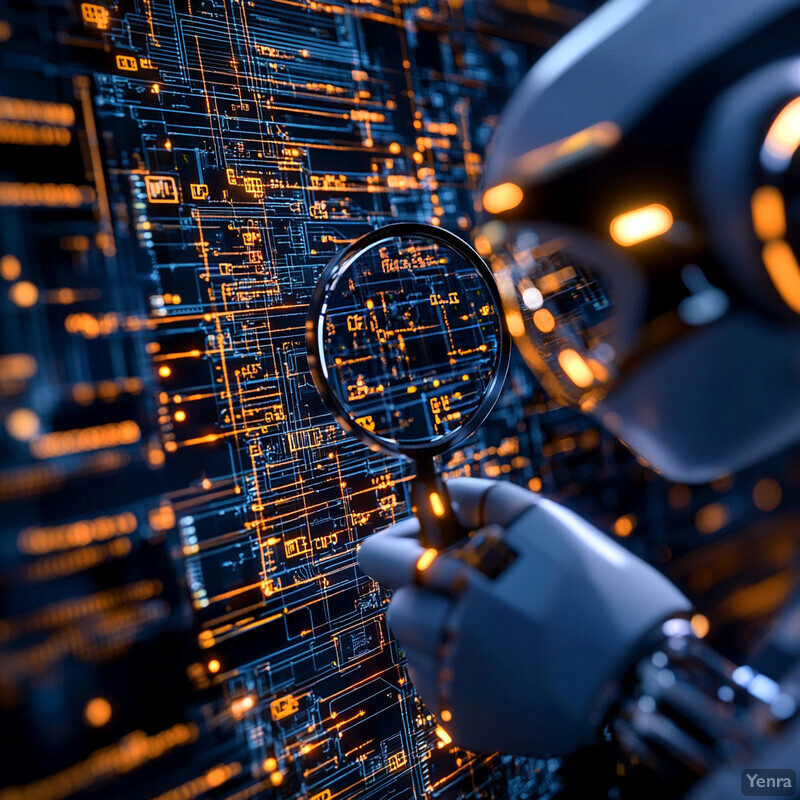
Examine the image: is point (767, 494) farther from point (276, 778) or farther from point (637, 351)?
point (276, 778)

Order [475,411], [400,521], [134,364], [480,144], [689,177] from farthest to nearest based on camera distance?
1. [480,144]
2. [400,521]
3. [475,411]
4. [134,364]
5. [689,177]

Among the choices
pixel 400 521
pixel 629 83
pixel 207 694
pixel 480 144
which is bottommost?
pixel 207 694

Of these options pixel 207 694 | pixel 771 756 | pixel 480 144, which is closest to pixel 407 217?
pixel 480 144

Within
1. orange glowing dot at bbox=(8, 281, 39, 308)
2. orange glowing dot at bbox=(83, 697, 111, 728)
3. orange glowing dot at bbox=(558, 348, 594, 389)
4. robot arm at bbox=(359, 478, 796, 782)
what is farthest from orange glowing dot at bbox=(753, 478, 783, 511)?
orange glowing dot at bbox=(8, 281, 39, 308)

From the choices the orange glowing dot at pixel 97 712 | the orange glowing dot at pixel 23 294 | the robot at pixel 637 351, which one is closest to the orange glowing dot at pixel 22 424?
the orange glowing dot at pixel 23 294

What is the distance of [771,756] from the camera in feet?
2.29

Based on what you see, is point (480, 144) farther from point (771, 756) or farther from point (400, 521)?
point (771, 756)

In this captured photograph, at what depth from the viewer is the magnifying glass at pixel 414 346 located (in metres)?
0.87

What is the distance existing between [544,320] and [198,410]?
0.57 meters

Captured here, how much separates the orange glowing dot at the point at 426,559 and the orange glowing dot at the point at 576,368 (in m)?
0.35

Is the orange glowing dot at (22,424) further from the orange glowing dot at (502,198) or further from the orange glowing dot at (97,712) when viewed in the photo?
the orange glowing dot at (502,198)

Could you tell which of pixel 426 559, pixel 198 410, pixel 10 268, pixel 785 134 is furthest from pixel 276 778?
pixel 785 134

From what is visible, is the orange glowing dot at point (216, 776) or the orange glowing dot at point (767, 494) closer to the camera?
the orange glowing dot at point (216, 776)

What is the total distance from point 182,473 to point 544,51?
130 centimetres
